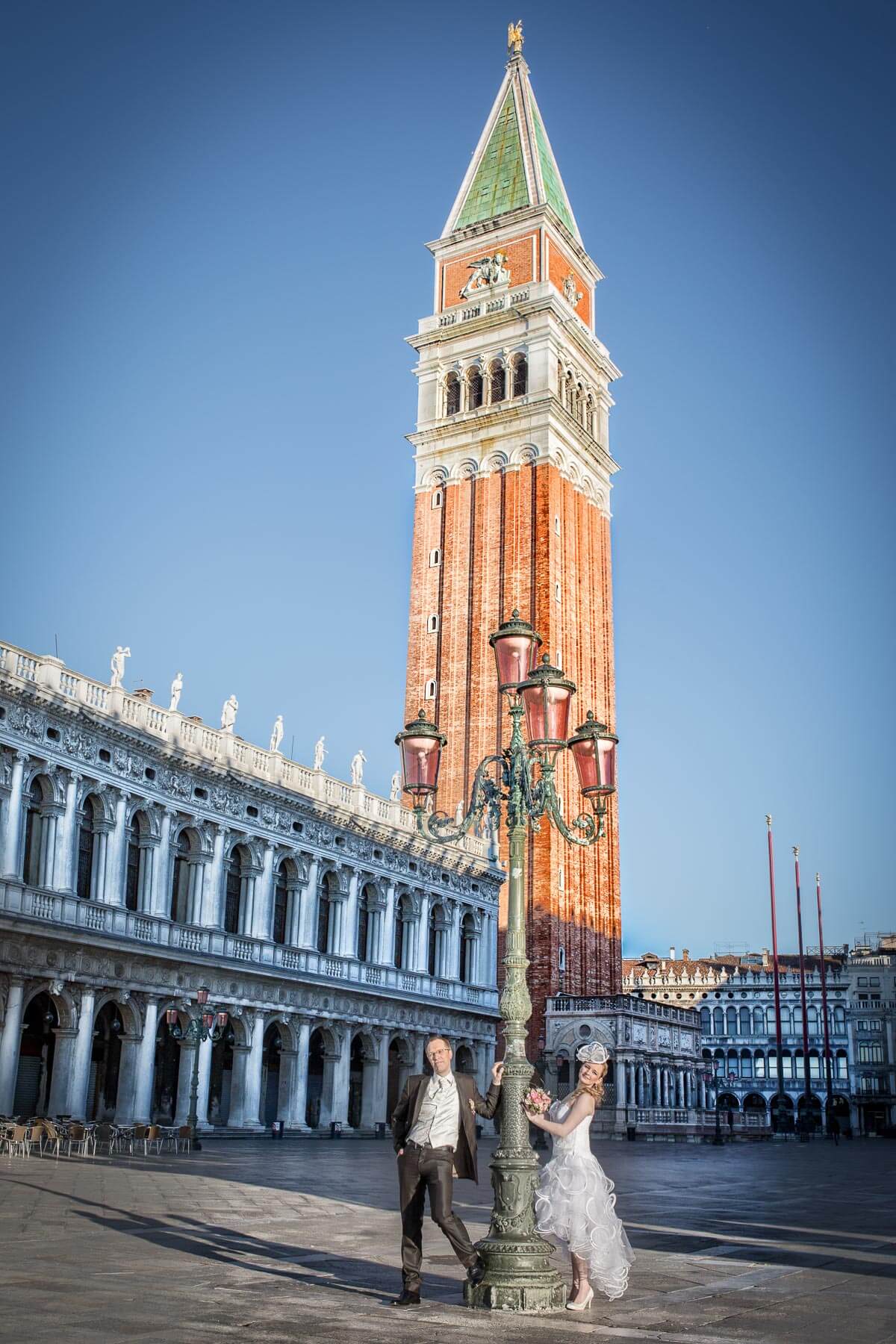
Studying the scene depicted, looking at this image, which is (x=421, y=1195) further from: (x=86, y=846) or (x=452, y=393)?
(x=452, y=393)

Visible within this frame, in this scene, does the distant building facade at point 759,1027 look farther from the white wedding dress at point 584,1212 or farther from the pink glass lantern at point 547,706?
the white wedding dress at point 584,1212

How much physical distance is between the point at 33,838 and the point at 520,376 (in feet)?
129

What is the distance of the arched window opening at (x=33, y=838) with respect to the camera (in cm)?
3095

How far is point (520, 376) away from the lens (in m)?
63.7

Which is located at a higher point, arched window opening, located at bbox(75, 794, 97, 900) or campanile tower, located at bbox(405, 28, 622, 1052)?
campanile tower, located at bbox(405, 28, 622, 1052)

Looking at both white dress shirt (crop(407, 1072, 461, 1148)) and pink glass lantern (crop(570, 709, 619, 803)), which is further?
pink glass lantern (crop(570, 709, 619, 803))

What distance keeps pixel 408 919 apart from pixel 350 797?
579 cm

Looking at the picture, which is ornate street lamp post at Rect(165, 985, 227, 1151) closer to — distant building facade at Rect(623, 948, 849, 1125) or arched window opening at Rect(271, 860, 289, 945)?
arched window opening at Rect(271, 860, 289, 945)

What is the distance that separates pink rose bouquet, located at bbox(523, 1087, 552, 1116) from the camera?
972 centimetres

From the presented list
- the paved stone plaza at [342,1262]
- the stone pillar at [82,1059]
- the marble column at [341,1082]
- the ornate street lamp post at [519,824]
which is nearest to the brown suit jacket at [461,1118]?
the ornate street lamp post at [519,824]

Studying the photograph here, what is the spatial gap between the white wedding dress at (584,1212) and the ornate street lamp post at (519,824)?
20 centimetres

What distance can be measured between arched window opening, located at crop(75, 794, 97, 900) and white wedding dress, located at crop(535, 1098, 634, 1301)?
2490cm

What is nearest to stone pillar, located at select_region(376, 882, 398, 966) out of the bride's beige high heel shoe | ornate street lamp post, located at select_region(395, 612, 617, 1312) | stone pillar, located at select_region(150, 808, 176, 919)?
stone pillar, located at select_region(150, 808, 176, 919)

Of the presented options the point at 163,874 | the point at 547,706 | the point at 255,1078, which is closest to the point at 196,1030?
the point at 163,874
